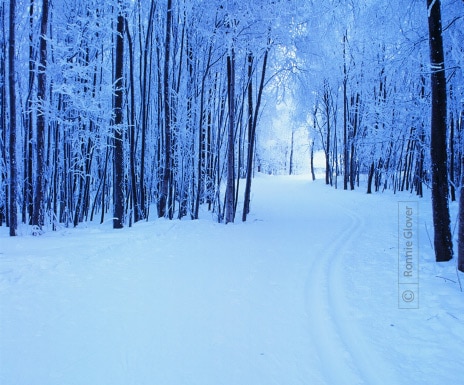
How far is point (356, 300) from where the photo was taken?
11.2 ft

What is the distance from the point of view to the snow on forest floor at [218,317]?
2.15 metres

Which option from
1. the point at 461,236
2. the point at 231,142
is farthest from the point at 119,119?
the point at 461,236

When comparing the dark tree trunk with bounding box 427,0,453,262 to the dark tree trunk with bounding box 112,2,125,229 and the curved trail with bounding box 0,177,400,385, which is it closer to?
the curved trail with bounding box 0,177,400,385

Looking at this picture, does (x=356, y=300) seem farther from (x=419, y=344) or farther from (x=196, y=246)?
(x=196, y=246)

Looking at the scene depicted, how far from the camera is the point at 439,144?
186 inches

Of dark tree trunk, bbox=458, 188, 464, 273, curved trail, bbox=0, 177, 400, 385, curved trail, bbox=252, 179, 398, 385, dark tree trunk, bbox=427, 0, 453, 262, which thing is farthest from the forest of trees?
curved trail, bbox=0, 177, 400, 385

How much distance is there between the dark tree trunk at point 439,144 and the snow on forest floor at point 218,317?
41 centimetres

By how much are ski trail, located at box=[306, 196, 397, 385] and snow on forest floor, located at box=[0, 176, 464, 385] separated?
1 cm

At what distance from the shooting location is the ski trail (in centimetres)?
215

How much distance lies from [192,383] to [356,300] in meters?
2.23

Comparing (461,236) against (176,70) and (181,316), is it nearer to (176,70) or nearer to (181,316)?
(181,316)

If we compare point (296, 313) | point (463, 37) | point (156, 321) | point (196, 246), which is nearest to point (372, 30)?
point (463, 37)

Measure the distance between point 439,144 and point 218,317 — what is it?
4.45m

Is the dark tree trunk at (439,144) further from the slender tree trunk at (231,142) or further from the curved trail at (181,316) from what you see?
the slender tree trunk at (231,142)
